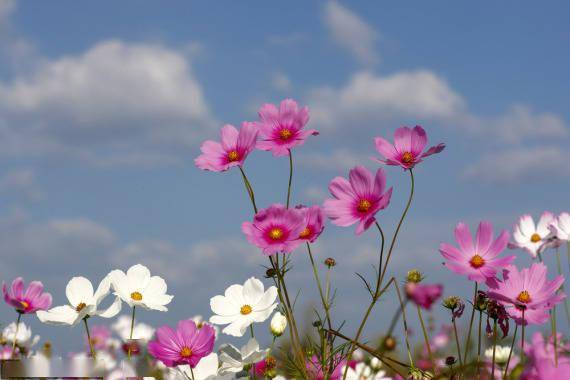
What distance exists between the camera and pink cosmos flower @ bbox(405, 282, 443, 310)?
0.93 metres

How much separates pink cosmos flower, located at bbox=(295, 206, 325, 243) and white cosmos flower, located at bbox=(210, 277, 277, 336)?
385 millimetres

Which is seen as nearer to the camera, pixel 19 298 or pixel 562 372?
pixel 562 372

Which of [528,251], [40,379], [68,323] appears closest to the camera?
[40,379]

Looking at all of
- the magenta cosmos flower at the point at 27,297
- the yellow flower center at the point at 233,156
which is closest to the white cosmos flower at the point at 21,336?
the magenta cosmos flower at the point at 27,297

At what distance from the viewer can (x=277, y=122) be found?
178cm

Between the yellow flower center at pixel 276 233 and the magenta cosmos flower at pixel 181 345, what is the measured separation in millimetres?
314

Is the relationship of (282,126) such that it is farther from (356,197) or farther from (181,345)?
(181,345)

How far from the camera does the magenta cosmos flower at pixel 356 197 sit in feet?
5.16

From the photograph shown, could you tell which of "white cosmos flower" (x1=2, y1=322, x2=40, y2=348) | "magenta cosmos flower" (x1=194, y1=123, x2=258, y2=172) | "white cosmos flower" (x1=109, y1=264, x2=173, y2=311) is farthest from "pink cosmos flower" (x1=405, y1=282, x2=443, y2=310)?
"white cosmos flower" (x1=2, y1=322, x2=40, y2=348)

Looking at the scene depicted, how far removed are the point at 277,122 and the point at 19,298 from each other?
1185 millimetres

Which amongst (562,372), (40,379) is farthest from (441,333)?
(562,372)

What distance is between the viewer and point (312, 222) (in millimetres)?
1645

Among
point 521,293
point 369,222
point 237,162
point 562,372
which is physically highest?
point 237,162

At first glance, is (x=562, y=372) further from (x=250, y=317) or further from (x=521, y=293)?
(x=250, y=317)
